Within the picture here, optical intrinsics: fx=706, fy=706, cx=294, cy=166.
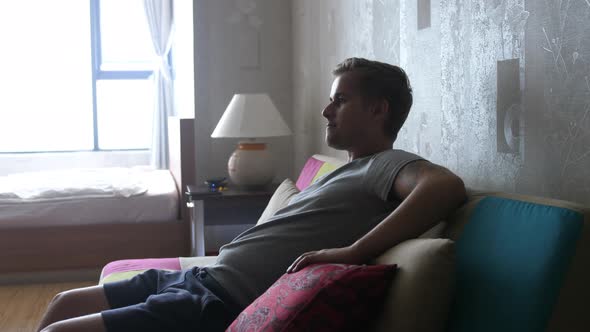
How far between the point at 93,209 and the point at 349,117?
2.43 m

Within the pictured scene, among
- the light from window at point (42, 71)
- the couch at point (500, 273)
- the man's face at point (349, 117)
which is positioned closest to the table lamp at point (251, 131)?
the man's face at point (349, 117)

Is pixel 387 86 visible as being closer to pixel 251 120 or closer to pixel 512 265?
pixel 512 265

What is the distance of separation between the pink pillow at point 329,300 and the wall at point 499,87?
0.50 metres

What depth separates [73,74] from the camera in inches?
249

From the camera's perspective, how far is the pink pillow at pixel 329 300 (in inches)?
53.7

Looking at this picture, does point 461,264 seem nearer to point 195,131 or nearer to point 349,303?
point 349,303

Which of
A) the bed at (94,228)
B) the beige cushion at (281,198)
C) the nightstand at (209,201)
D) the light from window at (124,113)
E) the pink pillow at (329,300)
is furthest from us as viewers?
the light from window at (124,113)

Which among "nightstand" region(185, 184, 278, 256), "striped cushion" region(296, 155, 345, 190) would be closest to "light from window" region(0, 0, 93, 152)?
"nightstand" region(185, 184, 278, 256)

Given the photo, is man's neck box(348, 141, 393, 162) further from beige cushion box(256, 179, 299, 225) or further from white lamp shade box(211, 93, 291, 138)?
white lamp shade box(211, 93, 291, 138)

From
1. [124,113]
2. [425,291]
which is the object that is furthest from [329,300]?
[124,113]

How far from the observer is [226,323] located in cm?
167

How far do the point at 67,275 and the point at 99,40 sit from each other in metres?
2.87

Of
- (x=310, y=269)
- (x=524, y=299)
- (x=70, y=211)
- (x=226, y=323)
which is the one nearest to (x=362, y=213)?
(x=310, y=269)

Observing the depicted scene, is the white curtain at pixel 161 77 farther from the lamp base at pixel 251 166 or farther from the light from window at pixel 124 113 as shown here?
the lamp base at pixel 251 166
